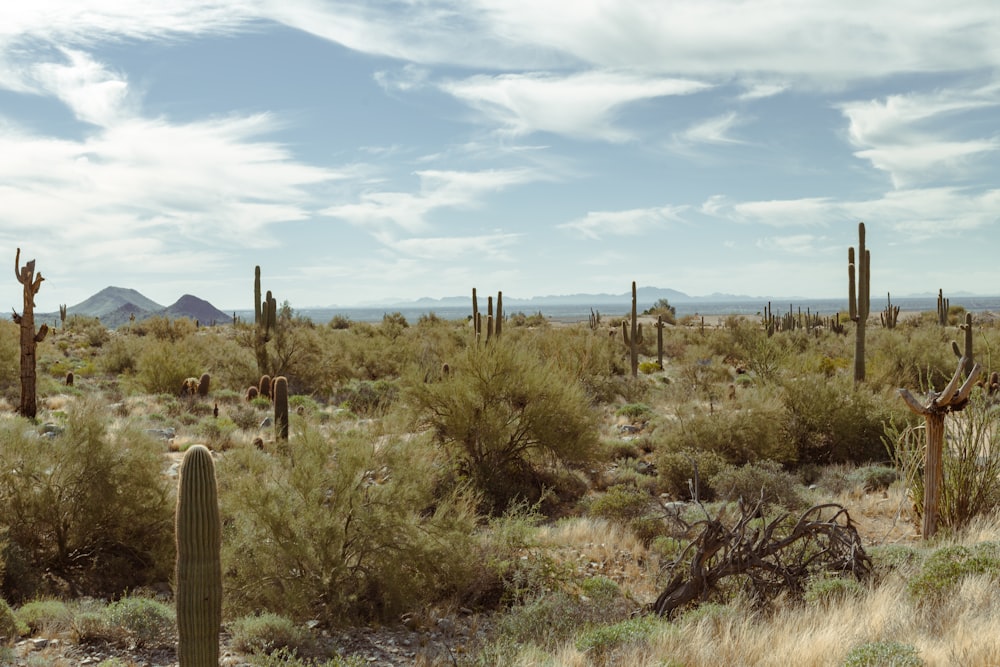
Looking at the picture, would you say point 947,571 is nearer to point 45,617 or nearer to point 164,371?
point 45,617

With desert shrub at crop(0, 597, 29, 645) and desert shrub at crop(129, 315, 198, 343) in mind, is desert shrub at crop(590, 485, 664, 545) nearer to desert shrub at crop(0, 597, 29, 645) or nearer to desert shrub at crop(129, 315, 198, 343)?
desert shrub at crop(0, 597, 29, 645)

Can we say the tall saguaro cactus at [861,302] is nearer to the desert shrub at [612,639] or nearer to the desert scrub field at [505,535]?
the desert scrub field at [505,535]

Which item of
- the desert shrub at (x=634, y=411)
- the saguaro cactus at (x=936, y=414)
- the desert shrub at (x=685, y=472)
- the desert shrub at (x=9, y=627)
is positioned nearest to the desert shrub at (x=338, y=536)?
the desert shrub at (x=9, y=627)

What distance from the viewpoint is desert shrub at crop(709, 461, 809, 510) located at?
12336 millimetres

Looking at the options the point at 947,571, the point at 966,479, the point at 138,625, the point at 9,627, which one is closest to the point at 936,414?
the point at 966,479

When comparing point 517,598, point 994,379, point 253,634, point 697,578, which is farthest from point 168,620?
point 994,379

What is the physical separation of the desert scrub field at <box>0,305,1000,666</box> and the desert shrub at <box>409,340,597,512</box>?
4 centimetres

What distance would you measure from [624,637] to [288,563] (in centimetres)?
372

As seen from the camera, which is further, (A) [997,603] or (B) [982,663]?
(A) [997,603]

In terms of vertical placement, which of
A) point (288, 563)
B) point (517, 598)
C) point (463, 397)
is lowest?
point (517, 598)

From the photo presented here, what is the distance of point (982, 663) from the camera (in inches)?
199

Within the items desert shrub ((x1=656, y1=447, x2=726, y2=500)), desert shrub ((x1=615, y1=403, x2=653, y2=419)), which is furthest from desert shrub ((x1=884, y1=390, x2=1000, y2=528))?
desert shrub ((x1=615, y1=403, x2=653, y2=419))

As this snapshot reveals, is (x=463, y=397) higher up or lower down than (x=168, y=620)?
higher up

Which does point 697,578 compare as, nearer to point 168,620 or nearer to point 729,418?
point 168,620
